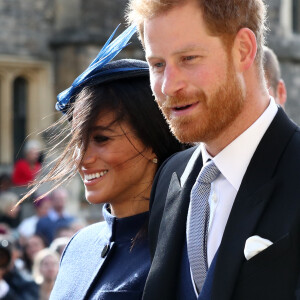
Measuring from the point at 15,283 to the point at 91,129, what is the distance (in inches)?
163

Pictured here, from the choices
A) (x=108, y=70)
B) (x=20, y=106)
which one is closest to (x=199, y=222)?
(x=108, y=70)

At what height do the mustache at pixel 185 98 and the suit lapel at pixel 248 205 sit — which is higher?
the mustache at pixel 185 98

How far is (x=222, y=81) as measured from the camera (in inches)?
70.5

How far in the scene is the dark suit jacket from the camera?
5.48ft

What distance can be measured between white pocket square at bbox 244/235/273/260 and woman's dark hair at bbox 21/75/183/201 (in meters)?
0.83

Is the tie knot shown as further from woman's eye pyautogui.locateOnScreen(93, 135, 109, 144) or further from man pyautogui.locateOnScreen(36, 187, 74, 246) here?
man pyautogui.locateOnScreen(36, 187, 74, 246)

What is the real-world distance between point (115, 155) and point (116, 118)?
4.2 inches

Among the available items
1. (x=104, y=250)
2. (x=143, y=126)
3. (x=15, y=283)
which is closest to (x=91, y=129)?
(x=143, y=126)

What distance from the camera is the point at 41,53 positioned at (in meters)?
14.1

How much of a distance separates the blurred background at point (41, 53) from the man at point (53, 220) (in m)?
3.95

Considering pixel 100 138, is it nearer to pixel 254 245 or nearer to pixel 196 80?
pixel 196 80

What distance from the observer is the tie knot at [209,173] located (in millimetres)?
1874

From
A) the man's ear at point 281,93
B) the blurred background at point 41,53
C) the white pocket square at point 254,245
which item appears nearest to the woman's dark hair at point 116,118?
the white pocket square at point 254,245

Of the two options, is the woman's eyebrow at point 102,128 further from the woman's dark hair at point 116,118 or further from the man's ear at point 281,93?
the man's ear at point 281,93
